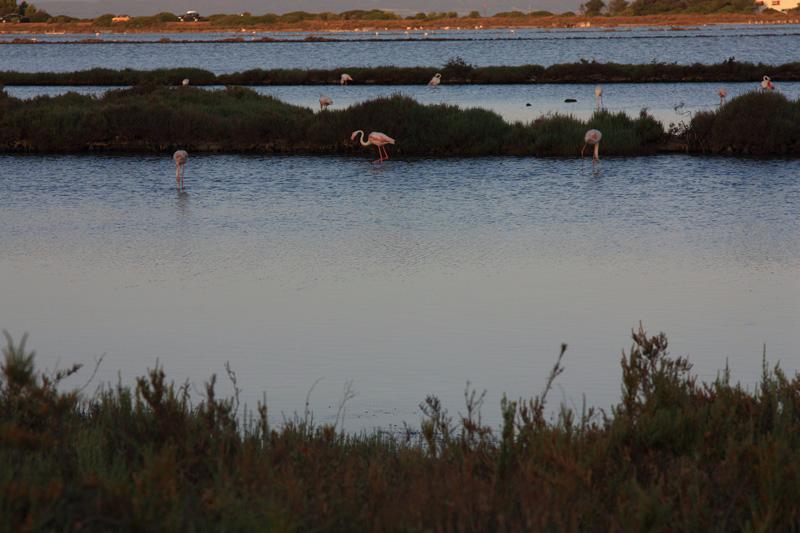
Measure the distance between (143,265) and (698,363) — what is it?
7.04m

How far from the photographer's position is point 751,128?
24.3m

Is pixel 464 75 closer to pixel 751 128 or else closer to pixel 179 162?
pixel 751 128

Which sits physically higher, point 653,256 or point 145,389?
point 145,389

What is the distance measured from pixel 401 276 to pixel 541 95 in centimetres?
3079

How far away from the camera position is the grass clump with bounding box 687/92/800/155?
79.6ft

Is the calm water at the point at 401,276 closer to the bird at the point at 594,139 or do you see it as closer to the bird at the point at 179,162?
the bird at the point at 179,162

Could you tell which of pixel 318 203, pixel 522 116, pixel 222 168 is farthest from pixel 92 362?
pixel 522 116

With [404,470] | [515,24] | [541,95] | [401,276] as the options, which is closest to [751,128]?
[401,276]

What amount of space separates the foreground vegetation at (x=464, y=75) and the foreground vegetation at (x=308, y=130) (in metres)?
24.0

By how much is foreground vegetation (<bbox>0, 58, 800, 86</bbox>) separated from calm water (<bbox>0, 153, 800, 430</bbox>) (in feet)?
101

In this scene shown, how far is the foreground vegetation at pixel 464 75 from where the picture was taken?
2041 inches

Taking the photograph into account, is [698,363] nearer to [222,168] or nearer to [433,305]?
[433,305]

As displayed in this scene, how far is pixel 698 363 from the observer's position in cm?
877

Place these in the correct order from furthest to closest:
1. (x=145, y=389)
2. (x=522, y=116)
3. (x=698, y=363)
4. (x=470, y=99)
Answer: (x=470, y=99), (x=522, y=116), (x=698, y=363), (x=145, y=389)
